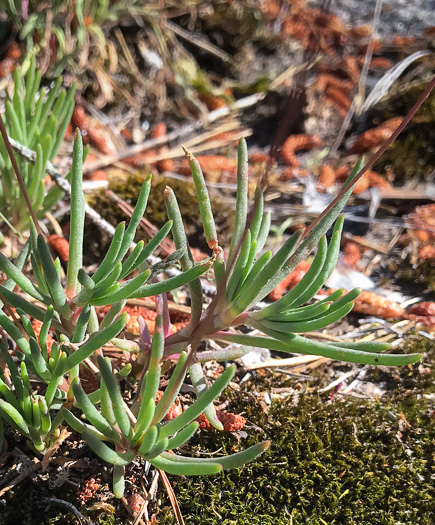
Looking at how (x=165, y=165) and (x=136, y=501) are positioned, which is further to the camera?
(x=165, y=165)

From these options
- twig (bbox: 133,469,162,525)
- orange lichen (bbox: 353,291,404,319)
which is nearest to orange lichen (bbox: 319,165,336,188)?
orange lichen (bbox: 353,291,404,319)

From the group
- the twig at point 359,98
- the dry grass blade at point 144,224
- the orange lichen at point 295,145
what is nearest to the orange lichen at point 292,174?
the orange lichen at point 295,145

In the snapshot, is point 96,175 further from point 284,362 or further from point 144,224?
point 284,362

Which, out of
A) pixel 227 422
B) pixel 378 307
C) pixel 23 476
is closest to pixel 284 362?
pixel 227 422

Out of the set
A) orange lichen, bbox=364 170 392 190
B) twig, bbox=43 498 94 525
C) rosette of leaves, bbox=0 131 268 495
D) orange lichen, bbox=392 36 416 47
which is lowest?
twig, bbox=43 498 94 525

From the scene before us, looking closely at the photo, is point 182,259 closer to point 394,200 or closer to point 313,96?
point 394,200

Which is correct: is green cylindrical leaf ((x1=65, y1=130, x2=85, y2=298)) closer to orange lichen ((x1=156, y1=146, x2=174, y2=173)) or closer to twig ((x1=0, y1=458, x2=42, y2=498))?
twig ((x1=0, y1=458, x2=42, y2=498))

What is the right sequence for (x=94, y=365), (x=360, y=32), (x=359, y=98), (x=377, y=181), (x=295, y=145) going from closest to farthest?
(x=94, y=365) < (x=377, y=181) < (x=295, y=145) < (x=359, y=98) < (x=360, y=32)
